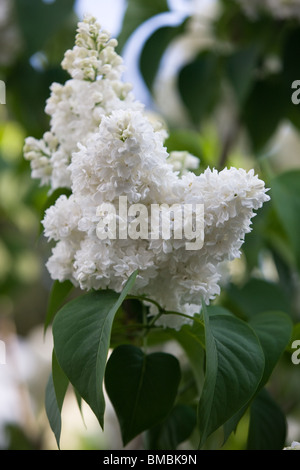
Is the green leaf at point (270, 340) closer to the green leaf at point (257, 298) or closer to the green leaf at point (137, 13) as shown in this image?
the green leaf at point (257, 298)

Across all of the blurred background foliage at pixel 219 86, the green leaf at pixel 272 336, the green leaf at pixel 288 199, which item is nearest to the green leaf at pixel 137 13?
the blurred background foliage at pixel 219 86

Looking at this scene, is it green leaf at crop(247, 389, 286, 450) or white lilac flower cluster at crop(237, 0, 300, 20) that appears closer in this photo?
green leaf at crop(247, 389, 286, 450)

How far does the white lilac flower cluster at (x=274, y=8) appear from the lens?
756 mm

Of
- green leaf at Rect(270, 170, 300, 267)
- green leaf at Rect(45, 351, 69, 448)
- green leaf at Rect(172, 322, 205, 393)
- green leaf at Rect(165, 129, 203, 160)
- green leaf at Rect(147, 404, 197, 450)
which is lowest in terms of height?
green leaf at Rect(147, 404, 197, 450)

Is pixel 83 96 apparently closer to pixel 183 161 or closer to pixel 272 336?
pixel 183 161

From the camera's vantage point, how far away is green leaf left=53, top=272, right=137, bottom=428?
0.30m

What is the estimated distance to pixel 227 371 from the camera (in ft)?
1.06

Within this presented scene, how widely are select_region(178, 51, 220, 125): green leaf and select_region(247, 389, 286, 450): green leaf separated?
0.48 metres

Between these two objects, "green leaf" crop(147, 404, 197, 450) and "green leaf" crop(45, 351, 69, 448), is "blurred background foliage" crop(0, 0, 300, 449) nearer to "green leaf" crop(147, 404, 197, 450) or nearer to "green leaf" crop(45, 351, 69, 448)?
"green leaf" crop(147, 404, 197, 450)

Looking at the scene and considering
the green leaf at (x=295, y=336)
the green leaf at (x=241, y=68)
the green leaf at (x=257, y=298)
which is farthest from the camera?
the green leaf at (x=241, y=68)

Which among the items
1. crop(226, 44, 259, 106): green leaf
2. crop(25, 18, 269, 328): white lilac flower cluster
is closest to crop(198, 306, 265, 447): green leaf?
crop(25, 18, 269, 328): white lilac flower cluster

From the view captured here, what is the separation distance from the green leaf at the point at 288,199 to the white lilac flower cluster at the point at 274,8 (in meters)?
0.34

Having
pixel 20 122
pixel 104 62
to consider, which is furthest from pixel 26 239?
pixel 104 62
